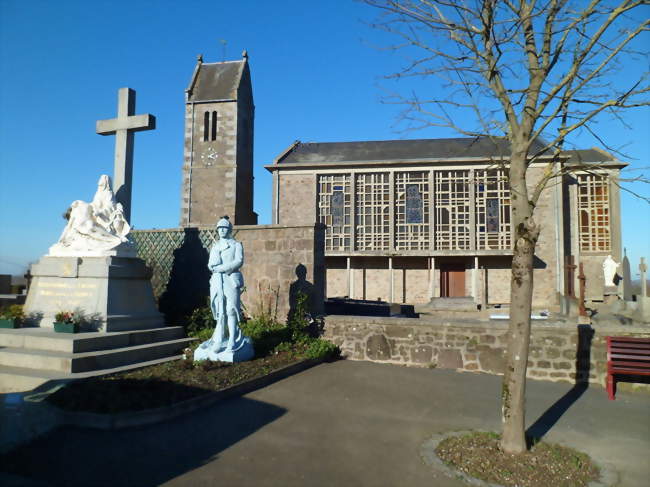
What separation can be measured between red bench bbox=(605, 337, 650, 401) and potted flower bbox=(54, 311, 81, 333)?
29.1ft

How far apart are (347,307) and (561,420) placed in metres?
8.37

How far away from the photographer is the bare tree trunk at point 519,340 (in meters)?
4.73

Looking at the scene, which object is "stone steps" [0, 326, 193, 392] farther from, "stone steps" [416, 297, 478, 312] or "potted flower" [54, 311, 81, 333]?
"stone steps" [416, 297, 478, 312]

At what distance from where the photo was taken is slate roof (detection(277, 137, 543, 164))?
2653cm

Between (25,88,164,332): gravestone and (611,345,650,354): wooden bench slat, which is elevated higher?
(25,88,164,332): gravestone

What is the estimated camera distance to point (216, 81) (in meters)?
27.5

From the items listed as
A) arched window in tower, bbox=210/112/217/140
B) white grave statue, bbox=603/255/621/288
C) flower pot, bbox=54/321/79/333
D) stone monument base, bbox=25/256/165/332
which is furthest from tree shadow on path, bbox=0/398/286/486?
white grave statue, bbox=603/255/621/288

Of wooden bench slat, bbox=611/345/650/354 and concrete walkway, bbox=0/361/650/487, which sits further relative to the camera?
wooden bench slat, bbox=611/345/650/354

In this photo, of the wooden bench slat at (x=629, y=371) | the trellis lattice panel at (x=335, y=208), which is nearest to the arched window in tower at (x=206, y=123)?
the trellis lattice panel at (x=335, y=208)

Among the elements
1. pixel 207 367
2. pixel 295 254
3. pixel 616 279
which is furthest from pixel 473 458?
pixel 616 279

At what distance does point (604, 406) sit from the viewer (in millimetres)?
6816

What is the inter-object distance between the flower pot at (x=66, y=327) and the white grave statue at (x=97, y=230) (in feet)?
4.84

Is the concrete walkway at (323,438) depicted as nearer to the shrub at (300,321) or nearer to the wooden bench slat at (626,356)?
the wooden bench slat at (626,356)

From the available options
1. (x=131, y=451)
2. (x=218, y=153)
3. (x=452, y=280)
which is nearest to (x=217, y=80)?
(x=218, y=153)
